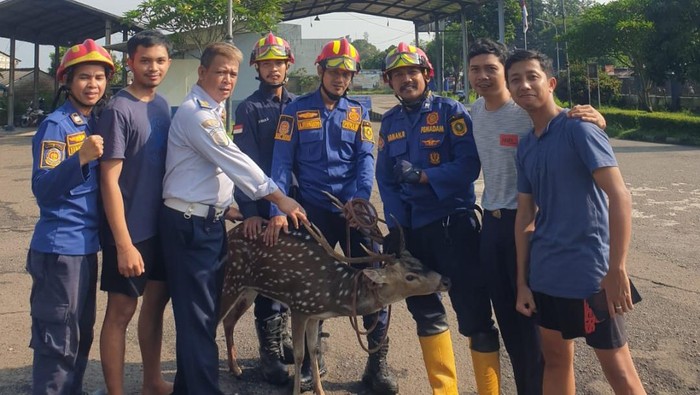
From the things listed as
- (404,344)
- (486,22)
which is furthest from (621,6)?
(404,344)

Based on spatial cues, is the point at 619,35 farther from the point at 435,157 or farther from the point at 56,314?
the point at 56,314

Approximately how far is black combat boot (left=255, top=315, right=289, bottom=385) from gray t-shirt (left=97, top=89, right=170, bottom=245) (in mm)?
1242

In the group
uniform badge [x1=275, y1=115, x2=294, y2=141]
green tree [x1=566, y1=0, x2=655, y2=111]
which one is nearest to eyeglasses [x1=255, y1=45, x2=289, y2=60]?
uniform badge [x1=275, y1=115, x2=294, y2=141]

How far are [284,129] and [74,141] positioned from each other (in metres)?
1.33

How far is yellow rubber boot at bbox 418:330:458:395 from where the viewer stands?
3654 millimetres

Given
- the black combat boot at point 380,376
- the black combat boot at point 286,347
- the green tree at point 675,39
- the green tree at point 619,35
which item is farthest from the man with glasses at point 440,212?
the green tree at point 675,39

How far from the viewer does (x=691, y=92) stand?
31609mm

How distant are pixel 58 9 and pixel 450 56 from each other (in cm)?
4306

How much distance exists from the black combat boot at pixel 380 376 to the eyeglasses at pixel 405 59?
71.7 inches

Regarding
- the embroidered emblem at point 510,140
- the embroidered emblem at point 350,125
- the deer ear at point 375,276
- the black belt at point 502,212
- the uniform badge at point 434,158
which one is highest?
the embroidered emblem at point 350,125

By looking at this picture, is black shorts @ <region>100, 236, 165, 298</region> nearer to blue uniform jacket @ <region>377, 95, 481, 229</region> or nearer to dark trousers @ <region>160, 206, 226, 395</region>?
dark trousers @ <region>160, 206, 226, 395</region>

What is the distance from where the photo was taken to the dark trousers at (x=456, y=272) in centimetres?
361

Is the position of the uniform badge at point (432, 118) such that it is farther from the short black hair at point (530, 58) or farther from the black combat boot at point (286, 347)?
the black combat boot at point (286, 347)

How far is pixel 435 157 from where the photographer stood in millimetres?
3723
